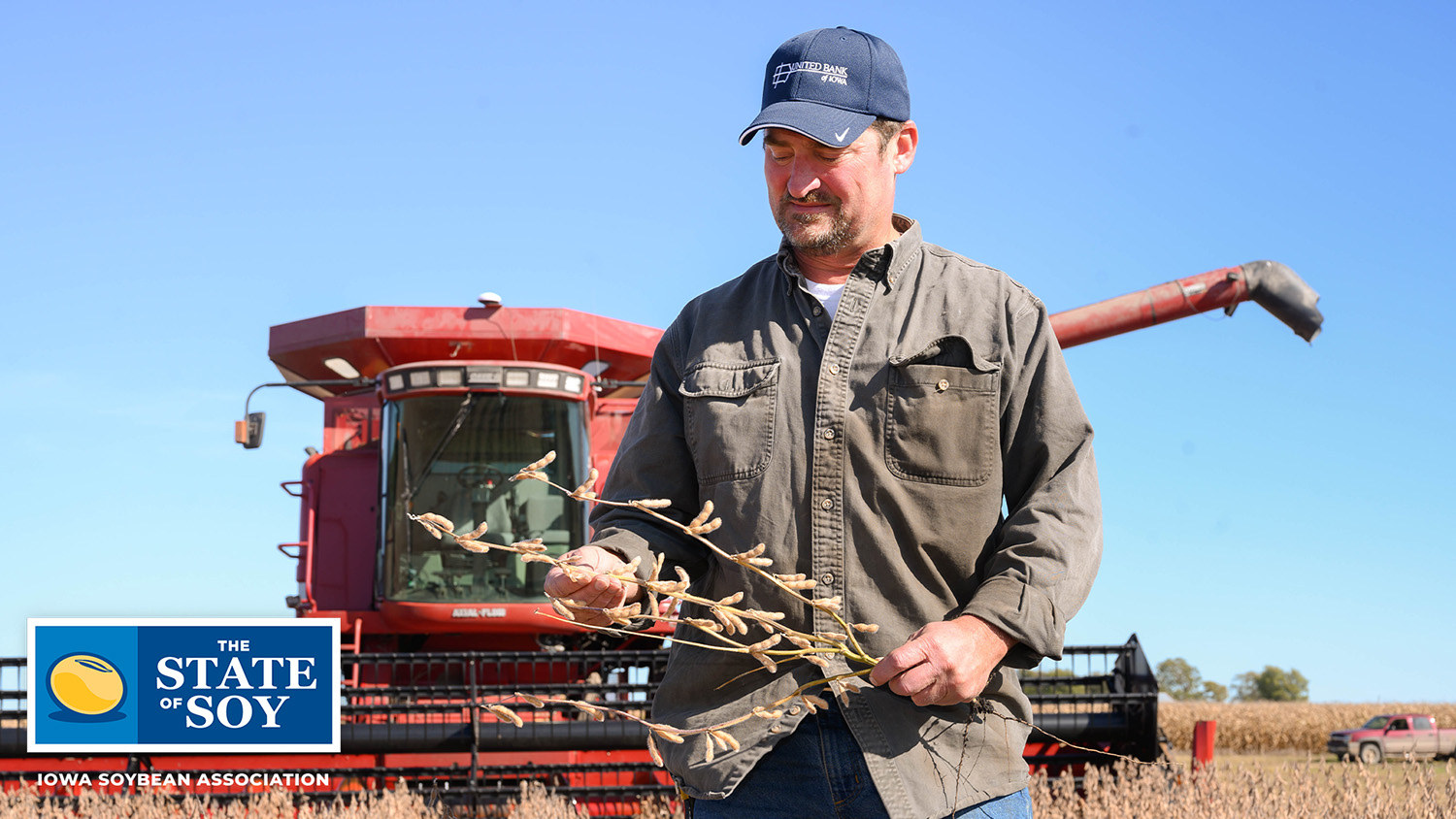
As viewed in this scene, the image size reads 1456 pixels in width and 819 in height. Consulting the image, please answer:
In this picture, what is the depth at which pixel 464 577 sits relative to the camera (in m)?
7.62

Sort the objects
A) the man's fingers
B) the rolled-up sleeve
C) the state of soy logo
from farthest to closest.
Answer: the state of soy logo < the rolled-up sleeve < the man's fingers

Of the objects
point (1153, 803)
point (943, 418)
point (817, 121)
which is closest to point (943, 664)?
point (943, 418)

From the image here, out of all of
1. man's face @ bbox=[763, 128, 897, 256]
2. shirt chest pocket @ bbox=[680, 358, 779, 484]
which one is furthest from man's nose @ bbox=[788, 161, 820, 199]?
shirt chest pocket @ bbox=[680, 358, 779, 484]

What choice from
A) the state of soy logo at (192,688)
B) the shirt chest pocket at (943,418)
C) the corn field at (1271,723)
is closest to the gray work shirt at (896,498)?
the shirt chest pocket at (943,418)

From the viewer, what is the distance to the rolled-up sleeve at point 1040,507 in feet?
5.53

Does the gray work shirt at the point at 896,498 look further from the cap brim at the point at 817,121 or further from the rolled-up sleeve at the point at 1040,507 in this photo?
the cap brim at the point at 817,121

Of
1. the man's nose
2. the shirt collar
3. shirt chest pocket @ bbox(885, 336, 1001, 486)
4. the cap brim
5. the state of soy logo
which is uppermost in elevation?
the cap brim

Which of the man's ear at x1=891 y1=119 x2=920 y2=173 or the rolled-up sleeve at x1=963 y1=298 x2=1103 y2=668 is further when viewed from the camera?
the man's ear at x1=891 y1=119 x2=920 y2=173

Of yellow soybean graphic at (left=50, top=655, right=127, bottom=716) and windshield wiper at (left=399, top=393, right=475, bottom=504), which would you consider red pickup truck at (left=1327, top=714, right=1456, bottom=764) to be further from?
yellow soybean graphic at (left=50, top=655, right=127, bottom=716)

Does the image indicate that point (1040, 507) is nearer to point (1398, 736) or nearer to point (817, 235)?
point (817, 235)

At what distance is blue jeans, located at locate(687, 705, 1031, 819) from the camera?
1766 mm

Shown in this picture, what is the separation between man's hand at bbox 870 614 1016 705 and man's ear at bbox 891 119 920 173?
83 centimetres

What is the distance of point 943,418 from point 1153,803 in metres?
4.03

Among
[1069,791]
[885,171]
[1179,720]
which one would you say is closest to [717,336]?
[885,171]
